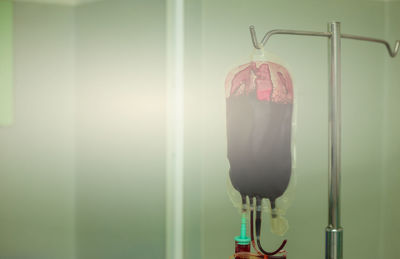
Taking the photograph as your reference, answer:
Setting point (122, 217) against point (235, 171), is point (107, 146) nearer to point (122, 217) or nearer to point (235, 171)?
point (122, 217)

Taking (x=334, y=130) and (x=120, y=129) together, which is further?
(x=120, y=129)

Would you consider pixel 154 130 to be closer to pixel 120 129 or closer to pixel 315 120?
pixel 120 129

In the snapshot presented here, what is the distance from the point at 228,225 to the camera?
961 mm

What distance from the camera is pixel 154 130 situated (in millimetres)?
934

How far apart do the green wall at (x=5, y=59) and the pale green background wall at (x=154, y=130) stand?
0.02 m

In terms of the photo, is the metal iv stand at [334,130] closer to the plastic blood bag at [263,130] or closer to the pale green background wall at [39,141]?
the plastic blood bag at [263,130]

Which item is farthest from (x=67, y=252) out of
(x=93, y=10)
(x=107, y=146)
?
(x=93, y=10)

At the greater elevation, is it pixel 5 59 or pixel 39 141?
pixel 5 59

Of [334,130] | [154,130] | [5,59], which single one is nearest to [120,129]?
[154,130]

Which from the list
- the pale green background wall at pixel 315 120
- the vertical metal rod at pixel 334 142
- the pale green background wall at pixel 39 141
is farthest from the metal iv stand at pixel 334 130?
the pale green background wall at pixel 39 141

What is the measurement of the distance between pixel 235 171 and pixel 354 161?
0.39 m

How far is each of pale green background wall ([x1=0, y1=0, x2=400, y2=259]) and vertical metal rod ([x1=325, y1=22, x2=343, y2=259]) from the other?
18cm

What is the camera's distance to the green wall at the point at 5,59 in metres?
0.84

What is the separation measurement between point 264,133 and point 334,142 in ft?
0.50
